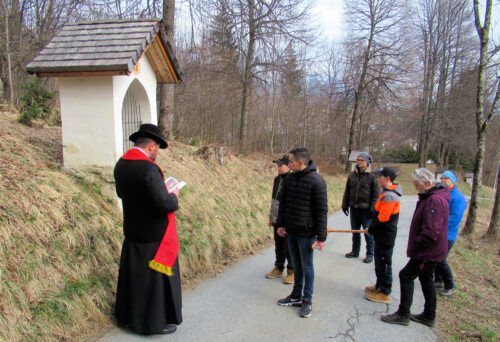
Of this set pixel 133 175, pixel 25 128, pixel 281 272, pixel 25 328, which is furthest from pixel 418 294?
pixel 25 128

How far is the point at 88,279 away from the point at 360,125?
2563 cm

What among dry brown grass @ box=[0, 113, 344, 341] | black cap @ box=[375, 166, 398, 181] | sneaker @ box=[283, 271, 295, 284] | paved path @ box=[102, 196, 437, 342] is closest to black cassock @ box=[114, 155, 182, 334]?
paved path @ box=[102, 196, 437, 342]

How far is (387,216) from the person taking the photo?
15.5 feet

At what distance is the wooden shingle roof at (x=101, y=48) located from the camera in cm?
519

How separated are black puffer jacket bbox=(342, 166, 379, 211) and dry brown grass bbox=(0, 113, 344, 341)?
224 cm

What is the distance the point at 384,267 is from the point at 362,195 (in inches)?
70.9

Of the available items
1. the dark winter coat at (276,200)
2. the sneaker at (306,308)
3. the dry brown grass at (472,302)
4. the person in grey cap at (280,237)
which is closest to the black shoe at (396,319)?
the dry brown grass at (472,302)

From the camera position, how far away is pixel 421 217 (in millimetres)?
4098

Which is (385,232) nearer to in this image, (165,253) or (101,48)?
(165,253)

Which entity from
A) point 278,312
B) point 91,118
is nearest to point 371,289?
point 278,312

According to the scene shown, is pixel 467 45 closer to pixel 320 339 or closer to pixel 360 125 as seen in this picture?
pixel 360 125

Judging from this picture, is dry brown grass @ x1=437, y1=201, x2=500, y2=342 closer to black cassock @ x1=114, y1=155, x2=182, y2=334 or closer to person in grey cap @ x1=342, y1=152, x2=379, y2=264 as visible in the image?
person in grey cap @ x1=342, y1=152, x2=379, y2=264

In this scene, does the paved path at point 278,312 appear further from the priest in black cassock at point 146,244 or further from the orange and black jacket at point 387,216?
the orange and black jacket at point 387,216

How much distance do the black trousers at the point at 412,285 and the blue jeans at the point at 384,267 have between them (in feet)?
2.00
